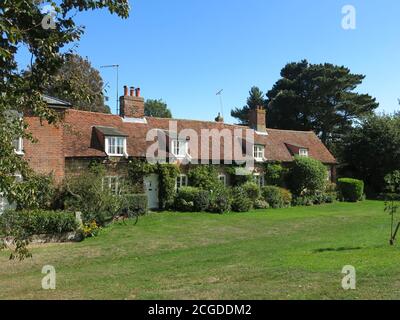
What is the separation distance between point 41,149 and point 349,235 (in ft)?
49.4

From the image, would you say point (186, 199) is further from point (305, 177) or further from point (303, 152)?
point (303, 152)

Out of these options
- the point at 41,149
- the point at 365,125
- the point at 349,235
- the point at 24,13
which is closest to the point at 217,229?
Result: the point at 349,235

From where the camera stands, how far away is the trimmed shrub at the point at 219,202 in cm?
2650

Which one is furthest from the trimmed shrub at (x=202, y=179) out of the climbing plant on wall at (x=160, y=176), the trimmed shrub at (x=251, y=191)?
the trimmed shrub at (x=251, y=191)

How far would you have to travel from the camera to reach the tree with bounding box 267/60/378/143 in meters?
56.2

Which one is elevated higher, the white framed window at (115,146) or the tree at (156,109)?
A: the tree at (156,109)

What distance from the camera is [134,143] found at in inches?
1085

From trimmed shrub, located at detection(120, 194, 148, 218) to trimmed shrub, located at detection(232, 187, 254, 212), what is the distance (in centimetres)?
590

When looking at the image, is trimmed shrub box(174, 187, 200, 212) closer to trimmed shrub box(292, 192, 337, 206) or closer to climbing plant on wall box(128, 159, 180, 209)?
climbing plant on wall box(128, 159, 180, 209)

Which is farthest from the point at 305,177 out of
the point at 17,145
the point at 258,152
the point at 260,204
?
the point at 17,145

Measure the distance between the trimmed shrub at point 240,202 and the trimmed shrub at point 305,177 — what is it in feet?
22.8

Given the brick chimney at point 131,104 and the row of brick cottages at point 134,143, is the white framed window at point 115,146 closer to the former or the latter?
the row of brick cottages at point 134,143

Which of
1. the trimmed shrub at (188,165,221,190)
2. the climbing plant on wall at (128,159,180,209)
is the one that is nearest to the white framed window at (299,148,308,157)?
the trimmed shrub at (188,165,221,190)

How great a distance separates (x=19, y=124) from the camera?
252 inches
